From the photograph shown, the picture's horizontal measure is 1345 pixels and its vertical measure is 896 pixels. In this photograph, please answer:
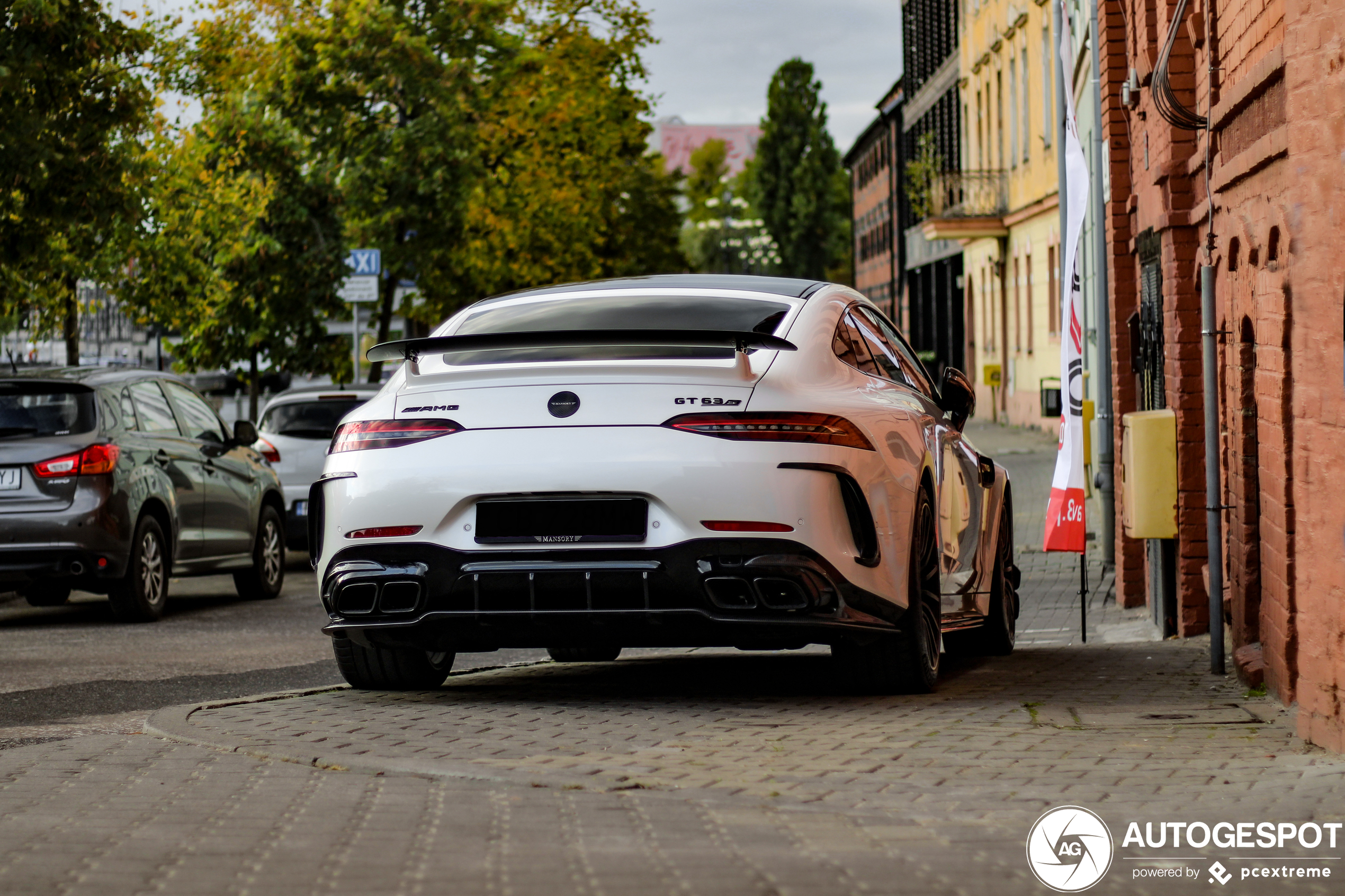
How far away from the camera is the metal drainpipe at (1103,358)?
14.4 metres

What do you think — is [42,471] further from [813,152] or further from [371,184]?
[813,152]

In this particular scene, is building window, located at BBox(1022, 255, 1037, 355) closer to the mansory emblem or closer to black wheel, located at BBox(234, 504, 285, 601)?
black wheel, located at BBox(234, 504, 285, 601)

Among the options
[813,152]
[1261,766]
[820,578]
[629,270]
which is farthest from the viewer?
[813,152]

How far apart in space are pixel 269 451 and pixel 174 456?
415 centimetres

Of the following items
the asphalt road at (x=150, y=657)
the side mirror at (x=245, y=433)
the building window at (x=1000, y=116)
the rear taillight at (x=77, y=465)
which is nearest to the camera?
the asphalt road at (x=150, y=657)

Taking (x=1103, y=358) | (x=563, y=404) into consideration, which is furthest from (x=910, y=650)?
(x=1103, y=358)

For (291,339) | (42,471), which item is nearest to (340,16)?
(291,339)

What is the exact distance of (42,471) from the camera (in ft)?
40.2

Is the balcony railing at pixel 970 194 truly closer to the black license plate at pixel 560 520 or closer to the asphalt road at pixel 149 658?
the asphalt road at pixel 149 658

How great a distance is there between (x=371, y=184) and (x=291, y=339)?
254 centimetres

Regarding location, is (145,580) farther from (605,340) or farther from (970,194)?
(970,194)

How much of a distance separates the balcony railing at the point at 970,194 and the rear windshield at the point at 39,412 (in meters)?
32.1

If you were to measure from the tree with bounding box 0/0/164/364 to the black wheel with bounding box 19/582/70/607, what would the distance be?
3368 millimetres

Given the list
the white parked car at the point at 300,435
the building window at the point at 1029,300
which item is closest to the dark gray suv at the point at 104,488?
the white parked car at the point at 300,435
